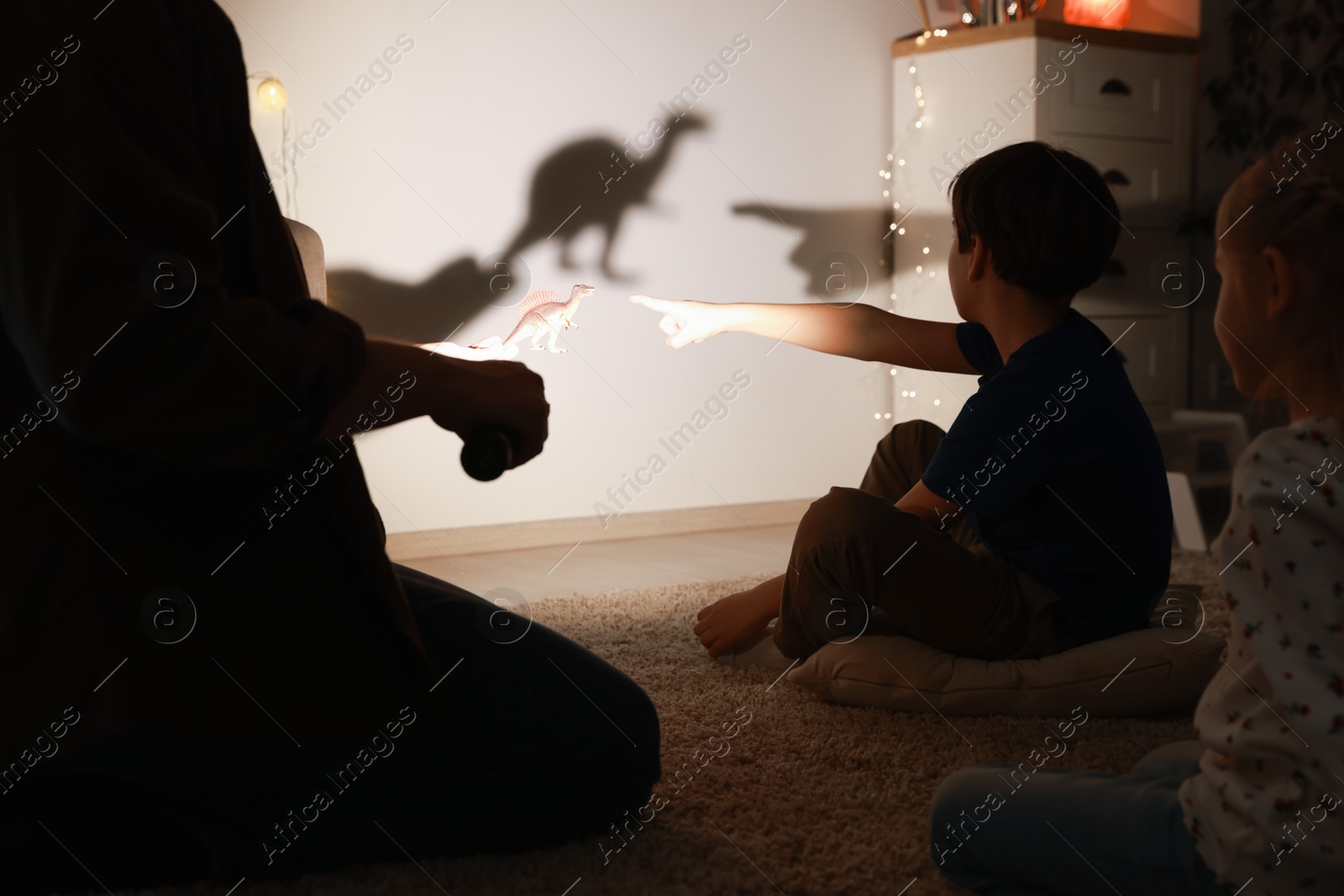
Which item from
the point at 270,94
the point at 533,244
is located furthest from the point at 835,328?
the point at 270,94

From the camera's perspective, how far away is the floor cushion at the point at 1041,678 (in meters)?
1.25

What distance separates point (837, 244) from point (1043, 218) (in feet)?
5.71

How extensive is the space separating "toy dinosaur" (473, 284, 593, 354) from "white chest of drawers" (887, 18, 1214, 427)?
1048mm

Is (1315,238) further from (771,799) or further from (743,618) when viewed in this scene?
(743,618)

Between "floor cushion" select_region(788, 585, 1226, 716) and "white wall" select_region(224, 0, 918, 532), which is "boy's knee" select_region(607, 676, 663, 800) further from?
"white wall" select_region(224, 0, 918, 532)

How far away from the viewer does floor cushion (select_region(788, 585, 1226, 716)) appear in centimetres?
125

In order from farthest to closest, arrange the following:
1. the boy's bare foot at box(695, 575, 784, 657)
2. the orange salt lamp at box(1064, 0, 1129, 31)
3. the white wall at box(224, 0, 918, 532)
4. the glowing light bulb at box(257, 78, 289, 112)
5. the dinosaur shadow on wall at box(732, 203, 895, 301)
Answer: the orange salt lamp at box(1064, 0, 1129, 31), the dinosaur shadow on wall at box(732, 203, 895, 301), the white wall at box(224, 0, 918, 532), the glowing light bulb at box(257, 78, 289, 112), the boy's bare foot at box(695, 575, 784, 657)

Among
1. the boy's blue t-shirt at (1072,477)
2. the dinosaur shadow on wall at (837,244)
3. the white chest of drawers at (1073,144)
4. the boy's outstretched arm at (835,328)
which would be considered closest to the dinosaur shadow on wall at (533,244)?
the dinosaur shadow on wall at (837,244)

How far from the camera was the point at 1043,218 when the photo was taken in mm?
1332

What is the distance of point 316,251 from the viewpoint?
71.2 inches

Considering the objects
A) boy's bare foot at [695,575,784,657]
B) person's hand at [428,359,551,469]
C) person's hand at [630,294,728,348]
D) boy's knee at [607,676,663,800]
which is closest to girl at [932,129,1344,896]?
boy's knee at [607,676,663,800]

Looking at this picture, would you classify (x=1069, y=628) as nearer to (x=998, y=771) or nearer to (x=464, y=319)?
(x=998, y=771)

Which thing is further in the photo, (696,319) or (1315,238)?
(696,319)

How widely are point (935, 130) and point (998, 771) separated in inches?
96.9
